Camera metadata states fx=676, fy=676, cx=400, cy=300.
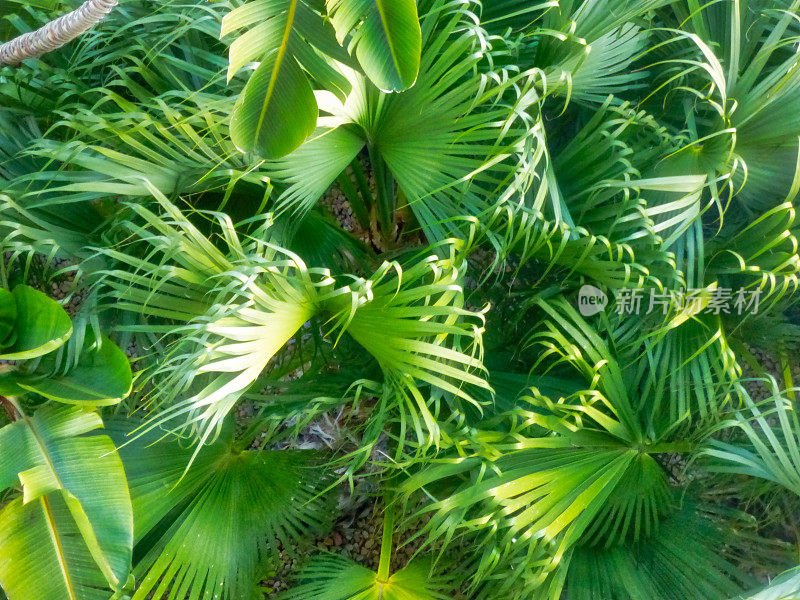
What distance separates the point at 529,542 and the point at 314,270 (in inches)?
23.0

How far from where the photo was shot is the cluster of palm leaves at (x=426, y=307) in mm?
1105

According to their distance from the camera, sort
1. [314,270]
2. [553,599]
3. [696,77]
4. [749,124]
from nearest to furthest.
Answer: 1. [314,270]
2. [553,599]
3. [749,124]
4. [696,77]

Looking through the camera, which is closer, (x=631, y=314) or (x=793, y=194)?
(x=793, y=194)

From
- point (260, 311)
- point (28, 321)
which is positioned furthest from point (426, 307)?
point (28, 321)

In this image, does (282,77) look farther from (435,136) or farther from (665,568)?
(665,568)

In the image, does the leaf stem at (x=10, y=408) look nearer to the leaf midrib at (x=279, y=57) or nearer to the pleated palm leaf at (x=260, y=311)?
the pleated palm leaf at (x=260, y=311)

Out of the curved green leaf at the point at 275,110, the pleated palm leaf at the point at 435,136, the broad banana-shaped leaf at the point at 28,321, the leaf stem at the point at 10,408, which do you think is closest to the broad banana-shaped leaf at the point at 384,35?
the curved green leaf at the point at 275,110

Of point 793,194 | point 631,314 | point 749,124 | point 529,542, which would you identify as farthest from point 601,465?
point 749,124

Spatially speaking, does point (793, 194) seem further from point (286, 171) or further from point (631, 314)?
point (286, 171)

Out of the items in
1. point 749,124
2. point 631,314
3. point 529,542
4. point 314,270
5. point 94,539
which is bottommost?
point 529,542

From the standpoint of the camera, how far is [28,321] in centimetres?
118

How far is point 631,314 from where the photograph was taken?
1.34 metres

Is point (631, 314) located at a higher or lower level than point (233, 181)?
lower

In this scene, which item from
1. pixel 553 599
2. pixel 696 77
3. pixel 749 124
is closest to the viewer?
pixel 553 599
